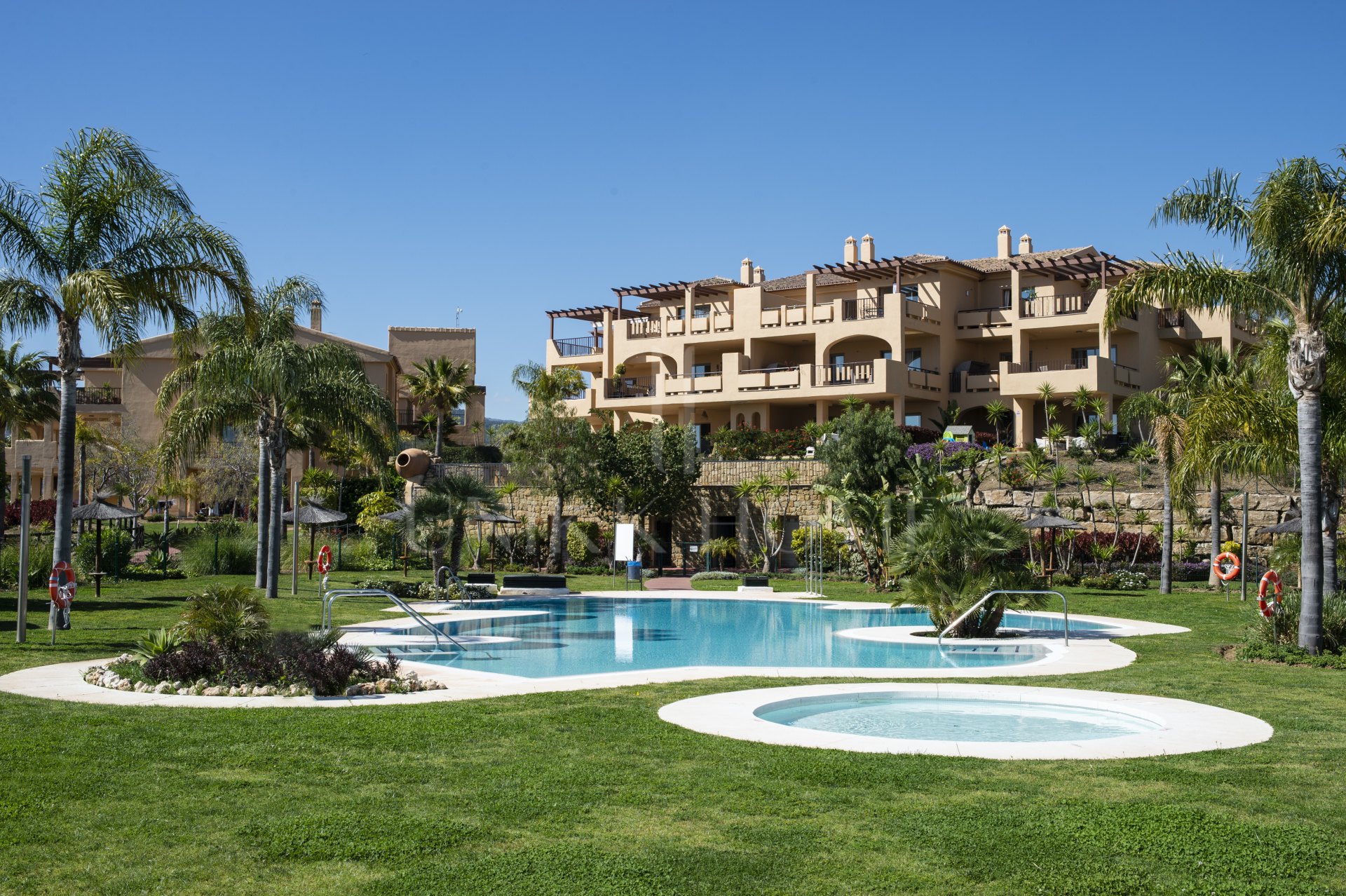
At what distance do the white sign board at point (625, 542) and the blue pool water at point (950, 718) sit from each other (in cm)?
1889

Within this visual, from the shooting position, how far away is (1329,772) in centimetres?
795

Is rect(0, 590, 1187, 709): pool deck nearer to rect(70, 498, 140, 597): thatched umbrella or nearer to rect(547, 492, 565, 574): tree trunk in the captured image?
rect(70, 498, 140, 597): thatched umbrella

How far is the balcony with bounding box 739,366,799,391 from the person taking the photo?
154 feet

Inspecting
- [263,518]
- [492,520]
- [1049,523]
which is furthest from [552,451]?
[1049,523]

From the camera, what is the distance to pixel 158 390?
53344 millimetres

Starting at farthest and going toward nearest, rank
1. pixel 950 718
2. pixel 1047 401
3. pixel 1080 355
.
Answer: pixel 1080 355, pixel 1047 401, pixel 950 718

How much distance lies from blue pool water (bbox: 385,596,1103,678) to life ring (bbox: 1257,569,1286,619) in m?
2.97

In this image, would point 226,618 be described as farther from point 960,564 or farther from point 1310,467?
point 1310,467

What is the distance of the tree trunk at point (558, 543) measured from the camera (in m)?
37.0

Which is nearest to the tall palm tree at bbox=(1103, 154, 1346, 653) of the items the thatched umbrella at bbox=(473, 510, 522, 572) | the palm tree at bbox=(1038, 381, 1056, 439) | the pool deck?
the pool deck

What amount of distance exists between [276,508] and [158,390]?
33.2 meters

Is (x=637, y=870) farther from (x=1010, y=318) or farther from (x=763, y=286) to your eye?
(x=763, y=286)

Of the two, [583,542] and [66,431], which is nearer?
[66,431]

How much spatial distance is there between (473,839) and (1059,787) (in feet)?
12.5
